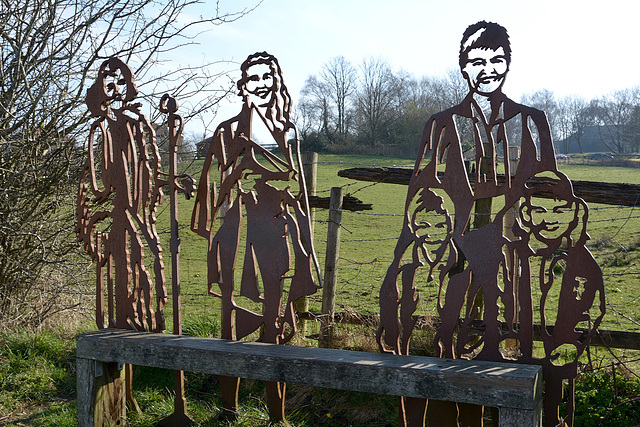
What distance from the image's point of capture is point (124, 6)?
19.5 feet

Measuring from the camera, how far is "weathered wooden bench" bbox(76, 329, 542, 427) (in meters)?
2.92

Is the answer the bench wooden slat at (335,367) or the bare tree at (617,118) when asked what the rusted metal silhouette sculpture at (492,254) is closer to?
the bench wooden slat at (335,367)

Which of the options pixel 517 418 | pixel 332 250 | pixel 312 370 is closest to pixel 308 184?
pixel 332 250

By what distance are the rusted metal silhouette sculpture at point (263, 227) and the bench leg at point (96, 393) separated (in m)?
0.79

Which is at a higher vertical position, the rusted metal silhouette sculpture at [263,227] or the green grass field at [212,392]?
the rusted metal silhouette sculpture at [263,227]

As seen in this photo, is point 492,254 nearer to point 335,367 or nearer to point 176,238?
point 335,367

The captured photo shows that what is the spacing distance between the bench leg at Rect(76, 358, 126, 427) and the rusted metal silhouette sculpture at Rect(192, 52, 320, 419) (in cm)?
79

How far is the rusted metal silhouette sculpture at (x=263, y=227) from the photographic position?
3672mm

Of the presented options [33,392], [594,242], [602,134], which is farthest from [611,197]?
[602,134]

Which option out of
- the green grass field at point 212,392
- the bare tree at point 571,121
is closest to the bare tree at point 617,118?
the bare tree at point 571,121

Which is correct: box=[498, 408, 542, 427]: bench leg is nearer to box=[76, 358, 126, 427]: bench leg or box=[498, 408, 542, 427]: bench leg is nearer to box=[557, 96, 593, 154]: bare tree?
box=[76, 358, 126, 427]: bench leg

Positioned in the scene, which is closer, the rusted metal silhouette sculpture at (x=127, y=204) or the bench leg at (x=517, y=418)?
the bench leg at (x=517, y=418)

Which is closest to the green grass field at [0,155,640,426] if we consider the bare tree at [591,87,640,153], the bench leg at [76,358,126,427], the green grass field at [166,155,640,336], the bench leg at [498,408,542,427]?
the bench leg at [76,358,126,427]

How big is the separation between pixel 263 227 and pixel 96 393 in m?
1.61
